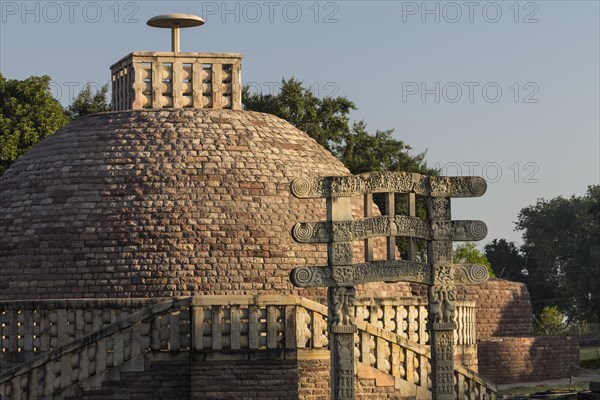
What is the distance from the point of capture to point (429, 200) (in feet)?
76.2

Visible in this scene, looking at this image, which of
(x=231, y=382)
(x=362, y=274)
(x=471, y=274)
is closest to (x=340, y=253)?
(x=362, y=274)

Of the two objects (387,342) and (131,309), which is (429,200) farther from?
(131,309)

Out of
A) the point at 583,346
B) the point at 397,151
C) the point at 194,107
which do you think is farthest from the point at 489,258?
the point at 194,107

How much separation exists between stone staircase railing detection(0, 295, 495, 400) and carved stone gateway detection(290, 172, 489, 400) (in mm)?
2122

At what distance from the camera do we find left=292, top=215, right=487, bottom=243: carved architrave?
73.1 feet

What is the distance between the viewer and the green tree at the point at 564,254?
74.1 meters

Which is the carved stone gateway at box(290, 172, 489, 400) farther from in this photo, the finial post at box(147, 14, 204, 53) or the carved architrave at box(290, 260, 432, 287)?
the finial post at box(147, 14, 204, 53)

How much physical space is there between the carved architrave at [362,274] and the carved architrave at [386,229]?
0.47 metres

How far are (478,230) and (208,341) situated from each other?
535cm

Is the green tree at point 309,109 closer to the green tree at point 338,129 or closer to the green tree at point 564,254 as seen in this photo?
the green tree at point 338,129

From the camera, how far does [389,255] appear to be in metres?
23.4

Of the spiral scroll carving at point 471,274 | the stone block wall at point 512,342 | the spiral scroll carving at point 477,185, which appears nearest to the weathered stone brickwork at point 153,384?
the spiral scroll carving at point 471,274

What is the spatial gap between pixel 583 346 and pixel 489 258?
23.8 m

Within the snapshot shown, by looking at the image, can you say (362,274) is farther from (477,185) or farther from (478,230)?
(477,185)
